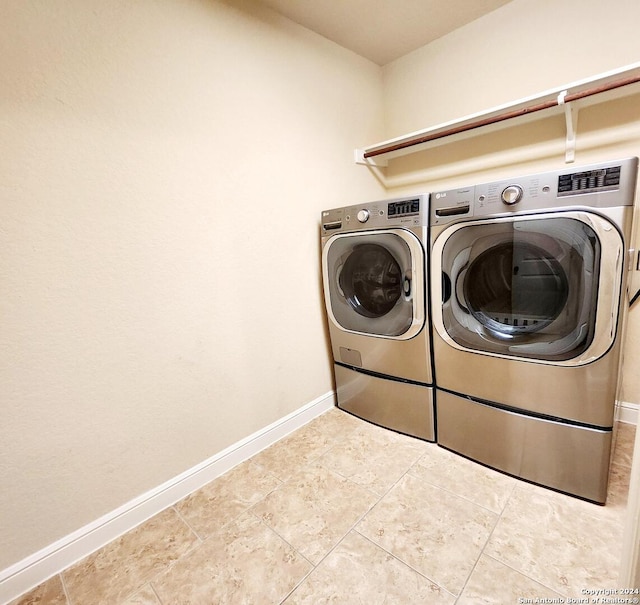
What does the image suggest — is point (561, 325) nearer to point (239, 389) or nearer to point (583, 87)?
point (583, 87)

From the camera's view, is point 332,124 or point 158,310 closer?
point 158,310

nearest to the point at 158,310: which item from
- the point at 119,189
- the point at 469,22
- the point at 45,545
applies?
the point at 119,189

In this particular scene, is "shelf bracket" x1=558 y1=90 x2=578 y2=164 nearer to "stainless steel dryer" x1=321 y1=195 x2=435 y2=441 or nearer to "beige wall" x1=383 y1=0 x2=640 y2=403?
"beige wall" x1=383 y1=0 x2=640 y2=403

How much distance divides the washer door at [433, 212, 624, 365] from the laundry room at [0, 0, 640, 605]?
5 cm

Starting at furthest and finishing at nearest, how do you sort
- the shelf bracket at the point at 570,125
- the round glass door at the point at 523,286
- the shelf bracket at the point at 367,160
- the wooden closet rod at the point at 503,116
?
the shelf bracket at the point at 367,160
the shelf bracket at the point at 570,125
the wooden closet rod at the point at 503,116
the round glass door at the point at 523,286

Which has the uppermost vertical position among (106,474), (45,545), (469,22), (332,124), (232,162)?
(469,22)

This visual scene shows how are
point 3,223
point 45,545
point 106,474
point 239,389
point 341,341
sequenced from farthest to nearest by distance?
point 341,341 < point 239,389 < point 106,474 < point 45,545 < point 3,223

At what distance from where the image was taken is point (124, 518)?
46.8 inches

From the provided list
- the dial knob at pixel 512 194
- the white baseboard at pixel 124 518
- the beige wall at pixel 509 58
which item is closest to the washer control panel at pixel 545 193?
the dial knob at pixel 512 194

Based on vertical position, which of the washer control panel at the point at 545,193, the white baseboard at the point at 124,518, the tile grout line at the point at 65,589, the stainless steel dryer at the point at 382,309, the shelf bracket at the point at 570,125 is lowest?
the tile grout line at the point at 65,589

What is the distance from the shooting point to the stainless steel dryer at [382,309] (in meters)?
1.38

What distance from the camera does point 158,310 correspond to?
1235 mm

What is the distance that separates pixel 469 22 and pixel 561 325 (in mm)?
1699

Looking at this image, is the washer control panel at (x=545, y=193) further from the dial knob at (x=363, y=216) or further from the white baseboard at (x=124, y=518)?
the white baseboard at (x=124, y=518)
